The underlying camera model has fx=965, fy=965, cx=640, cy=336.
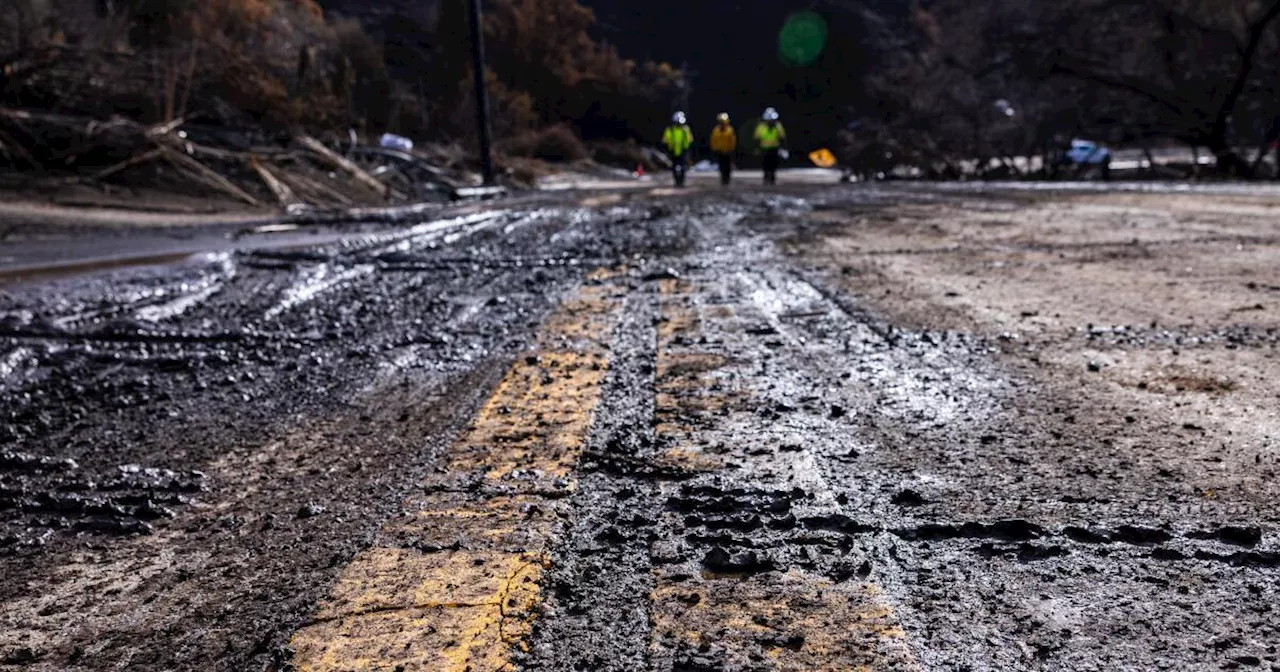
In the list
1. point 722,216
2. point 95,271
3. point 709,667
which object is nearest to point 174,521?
point 709,667

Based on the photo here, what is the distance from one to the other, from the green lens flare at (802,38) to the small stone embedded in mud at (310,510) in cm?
5138

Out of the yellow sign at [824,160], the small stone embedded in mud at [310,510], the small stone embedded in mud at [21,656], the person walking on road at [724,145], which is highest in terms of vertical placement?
the yellow sign at [824,160]

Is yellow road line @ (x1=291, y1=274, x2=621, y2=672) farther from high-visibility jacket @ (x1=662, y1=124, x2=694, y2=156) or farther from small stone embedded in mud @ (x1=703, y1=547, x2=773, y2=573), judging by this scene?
high-visibility jacket @ (x1=662, y1=124, x2=694, y2=156)

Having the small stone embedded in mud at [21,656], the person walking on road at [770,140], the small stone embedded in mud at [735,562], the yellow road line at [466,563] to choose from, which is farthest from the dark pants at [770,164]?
the small stone embedded in mud at [21,656]

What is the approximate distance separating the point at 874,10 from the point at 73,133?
51.3 m

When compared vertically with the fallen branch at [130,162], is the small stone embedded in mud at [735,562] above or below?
below

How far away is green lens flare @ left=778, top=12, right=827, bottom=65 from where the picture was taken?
50469mm

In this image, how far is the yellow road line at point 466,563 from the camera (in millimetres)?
1222

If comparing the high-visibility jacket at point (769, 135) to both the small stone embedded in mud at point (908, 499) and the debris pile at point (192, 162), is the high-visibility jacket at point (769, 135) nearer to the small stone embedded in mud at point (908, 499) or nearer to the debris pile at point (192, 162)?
the debris pile at point (192, 162)

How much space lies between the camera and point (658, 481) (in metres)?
1.77

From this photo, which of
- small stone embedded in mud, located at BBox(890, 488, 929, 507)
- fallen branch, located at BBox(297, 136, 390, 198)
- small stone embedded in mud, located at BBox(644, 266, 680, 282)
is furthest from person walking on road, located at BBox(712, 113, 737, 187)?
small stone embedded in mud, located at BBox(890, 488, 929, 507)

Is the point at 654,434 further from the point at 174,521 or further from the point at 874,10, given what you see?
the point at 874,10

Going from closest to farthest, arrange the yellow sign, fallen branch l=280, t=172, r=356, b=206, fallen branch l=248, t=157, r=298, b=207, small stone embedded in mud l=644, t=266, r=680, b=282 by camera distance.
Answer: small stone embedded in mud l=644, t=266, r=680, b=282 → fallen branch l=248, t=157, r=298, b=207 → fallen branch l=280, t=172, r=356, b=206 → the yellow sign

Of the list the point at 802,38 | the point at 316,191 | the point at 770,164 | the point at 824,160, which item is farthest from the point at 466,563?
the point at 802,38
